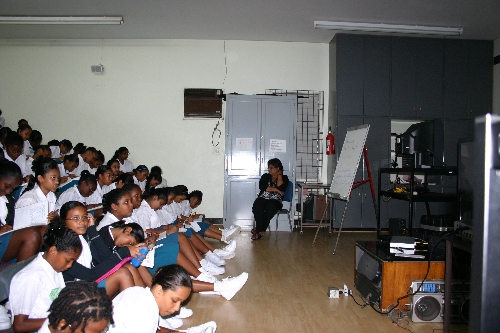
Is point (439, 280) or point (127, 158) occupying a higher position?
point (127, 158)

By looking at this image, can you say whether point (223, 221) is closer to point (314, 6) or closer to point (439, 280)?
point (314, 6)

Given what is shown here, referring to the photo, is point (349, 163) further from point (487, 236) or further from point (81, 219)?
point (487, 236)

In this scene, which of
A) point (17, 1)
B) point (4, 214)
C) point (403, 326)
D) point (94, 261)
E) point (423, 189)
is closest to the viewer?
point (94, 261)

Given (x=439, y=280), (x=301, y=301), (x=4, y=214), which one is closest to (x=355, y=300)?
(x=301, y=301)

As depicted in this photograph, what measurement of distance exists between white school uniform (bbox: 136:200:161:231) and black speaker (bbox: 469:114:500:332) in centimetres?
310

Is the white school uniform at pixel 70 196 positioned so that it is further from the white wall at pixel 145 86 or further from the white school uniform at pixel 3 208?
the white wall at pixel 145 86

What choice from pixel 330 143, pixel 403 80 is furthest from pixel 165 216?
pixel 403 80

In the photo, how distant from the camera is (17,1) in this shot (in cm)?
484

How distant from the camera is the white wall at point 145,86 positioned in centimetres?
631

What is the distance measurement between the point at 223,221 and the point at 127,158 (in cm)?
190

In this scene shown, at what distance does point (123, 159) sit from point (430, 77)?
16.4 ft

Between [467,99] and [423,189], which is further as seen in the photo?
[467,99]

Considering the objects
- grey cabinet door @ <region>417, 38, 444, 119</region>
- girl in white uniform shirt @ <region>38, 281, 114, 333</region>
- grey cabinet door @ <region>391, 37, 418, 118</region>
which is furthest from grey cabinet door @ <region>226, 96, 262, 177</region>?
girl in white uniform shirt @ <region>38, 281, 114, 333</region>

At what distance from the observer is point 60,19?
528 cm
